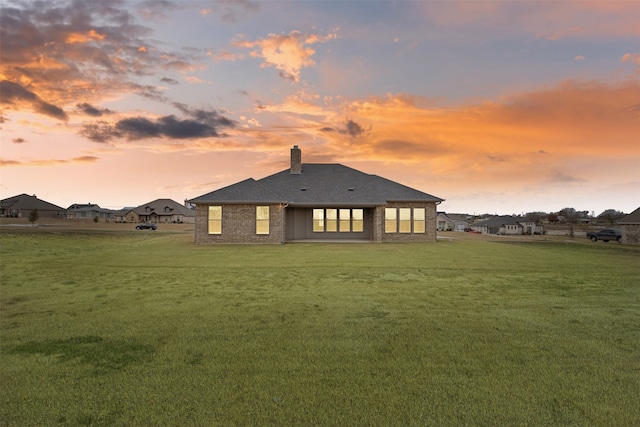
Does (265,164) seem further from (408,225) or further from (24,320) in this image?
(24,320)

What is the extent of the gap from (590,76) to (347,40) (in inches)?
467

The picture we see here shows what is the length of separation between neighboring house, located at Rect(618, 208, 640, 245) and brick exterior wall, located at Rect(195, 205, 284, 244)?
3262cm

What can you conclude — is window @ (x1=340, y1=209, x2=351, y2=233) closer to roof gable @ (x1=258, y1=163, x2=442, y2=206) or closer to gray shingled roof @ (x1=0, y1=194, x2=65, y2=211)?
roof gable @ (x1=258, y1=163, x2=442, y2=206)

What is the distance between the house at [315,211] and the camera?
2320cm

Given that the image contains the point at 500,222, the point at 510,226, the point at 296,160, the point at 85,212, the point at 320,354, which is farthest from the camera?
the point at 85,212

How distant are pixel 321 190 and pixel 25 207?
90.6 meters

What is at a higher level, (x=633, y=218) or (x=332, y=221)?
(x=633, y=218)

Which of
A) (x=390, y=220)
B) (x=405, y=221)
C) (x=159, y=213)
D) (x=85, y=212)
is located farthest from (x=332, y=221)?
(x=85, y=212)

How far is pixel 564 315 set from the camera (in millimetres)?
6168

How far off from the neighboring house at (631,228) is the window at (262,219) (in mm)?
33372

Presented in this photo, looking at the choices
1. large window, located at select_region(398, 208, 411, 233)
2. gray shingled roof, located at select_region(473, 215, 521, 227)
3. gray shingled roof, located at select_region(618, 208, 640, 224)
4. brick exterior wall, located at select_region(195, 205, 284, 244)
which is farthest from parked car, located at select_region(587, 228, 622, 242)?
brick exterior wall, located at select_region(195, 205, 284, 244)

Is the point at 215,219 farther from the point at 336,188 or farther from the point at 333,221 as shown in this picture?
the point at 336,188

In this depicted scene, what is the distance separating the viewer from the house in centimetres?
2320

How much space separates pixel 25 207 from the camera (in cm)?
8194
